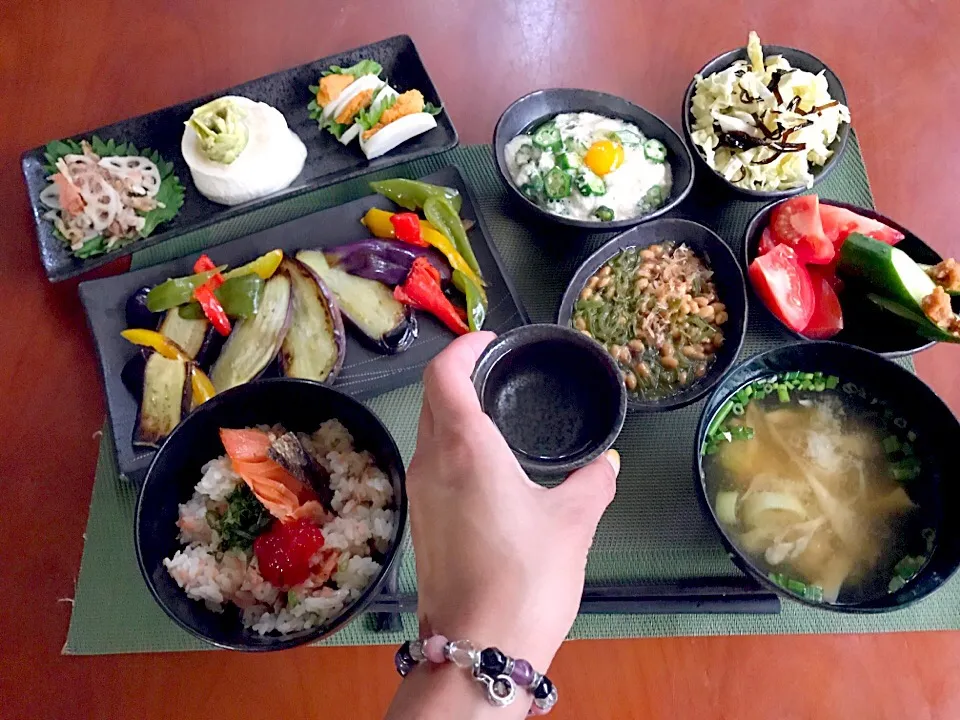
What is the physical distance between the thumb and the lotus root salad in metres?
0.40

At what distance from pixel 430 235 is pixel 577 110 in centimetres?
63

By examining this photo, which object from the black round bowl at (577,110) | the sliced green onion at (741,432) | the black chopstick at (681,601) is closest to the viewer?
the black chopstick at (681,601)

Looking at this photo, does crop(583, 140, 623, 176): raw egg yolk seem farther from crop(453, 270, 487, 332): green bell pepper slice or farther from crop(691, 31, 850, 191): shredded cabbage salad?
crop(453, 270, 487, 332): green bell pepper slice

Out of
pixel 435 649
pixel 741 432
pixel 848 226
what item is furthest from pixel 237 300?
pixel 848 226

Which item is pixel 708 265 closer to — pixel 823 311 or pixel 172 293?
pixel 823 311

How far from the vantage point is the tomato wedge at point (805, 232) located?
1.72 metres

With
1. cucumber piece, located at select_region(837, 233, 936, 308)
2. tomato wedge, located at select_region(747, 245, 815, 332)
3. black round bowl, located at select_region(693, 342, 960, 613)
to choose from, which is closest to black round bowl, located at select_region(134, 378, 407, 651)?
black round bowl, located at select_region(693, 342, 960, 613)

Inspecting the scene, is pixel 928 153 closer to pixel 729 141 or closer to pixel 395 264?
pixel 729 141

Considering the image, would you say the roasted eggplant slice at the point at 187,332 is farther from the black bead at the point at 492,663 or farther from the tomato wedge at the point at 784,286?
the tomato wedge at the point at 784,286

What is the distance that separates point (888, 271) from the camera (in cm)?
162

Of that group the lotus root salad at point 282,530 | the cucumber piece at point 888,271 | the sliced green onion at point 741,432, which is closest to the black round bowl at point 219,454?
the lotus root salad at point 282,530

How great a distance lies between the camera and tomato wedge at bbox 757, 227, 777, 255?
1.75 metres

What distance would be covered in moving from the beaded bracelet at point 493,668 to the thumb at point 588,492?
0.77 feet

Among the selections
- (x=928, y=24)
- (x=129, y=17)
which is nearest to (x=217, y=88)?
(x=129, y=17)
